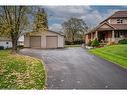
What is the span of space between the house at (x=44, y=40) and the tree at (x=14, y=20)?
3242 mm

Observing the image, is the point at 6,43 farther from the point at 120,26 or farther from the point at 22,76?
the point at 22,76

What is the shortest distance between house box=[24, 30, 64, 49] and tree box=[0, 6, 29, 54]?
3.24m

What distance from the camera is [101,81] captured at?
10594 mm

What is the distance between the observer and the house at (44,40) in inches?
1014

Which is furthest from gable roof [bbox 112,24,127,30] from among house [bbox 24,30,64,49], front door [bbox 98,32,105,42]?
house [bbox 24,30,64,49]

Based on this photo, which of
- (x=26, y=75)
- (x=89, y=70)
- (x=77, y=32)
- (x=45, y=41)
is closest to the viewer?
(x=26, y=75)

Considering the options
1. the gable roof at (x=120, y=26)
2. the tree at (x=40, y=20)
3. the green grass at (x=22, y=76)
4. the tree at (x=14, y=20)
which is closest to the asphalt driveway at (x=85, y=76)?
the green grass at (x=22, y=76)

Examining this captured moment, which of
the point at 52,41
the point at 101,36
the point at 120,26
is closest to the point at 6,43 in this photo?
the point at 52,41

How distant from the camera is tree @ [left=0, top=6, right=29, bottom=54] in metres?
20.6
